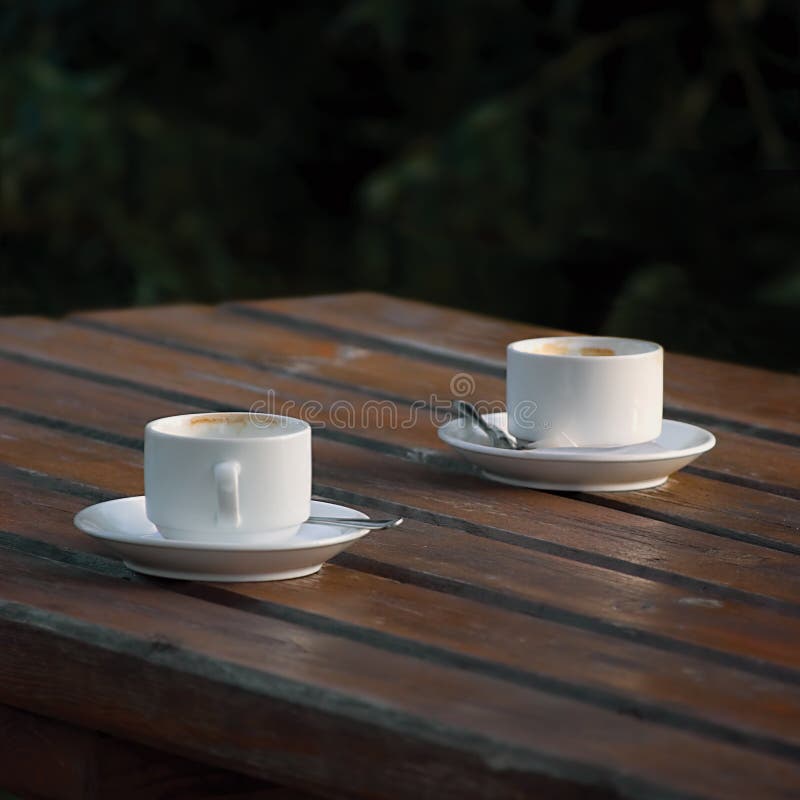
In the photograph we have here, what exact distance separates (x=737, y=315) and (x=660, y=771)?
8.67 ft

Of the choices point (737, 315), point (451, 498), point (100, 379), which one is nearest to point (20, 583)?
point (451, 498)

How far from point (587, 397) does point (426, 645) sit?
0.35 metres

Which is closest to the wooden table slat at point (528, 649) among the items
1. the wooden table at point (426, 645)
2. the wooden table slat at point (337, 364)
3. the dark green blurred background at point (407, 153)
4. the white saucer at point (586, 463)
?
the wooden table at point (426, 645)

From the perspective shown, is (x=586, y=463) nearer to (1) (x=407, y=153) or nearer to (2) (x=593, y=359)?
(2) (x=593, y=359)

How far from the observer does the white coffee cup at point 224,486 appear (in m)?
0.89

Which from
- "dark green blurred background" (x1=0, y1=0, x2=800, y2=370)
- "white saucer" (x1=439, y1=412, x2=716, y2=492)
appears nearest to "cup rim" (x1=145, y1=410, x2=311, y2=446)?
"white saucer" (x1=439, y1=412, x2=716, y2=492)

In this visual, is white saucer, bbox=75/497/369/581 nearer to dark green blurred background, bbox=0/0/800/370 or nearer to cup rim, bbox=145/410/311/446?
cup rim, bbox=145/410/311/446

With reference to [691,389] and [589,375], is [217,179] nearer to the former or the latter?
[691,389]

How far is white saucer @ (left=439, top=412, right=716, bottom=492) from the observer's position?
1090 millimetres

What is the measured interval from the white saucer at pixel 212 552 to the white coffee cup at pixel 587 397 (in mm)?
229

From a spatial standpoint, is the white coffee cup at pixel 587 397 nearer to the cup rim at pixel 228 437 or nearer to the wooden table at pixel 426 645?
the wooden table at pixel 426 645

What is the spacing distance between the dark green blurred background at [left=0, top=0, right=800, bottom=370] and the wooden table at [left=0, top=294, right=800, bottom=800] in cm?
224

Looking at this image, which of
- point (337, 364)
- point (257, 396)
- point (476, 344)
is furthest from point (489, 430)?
point (476, 344)

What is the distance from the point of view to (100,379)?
58.9 inches
